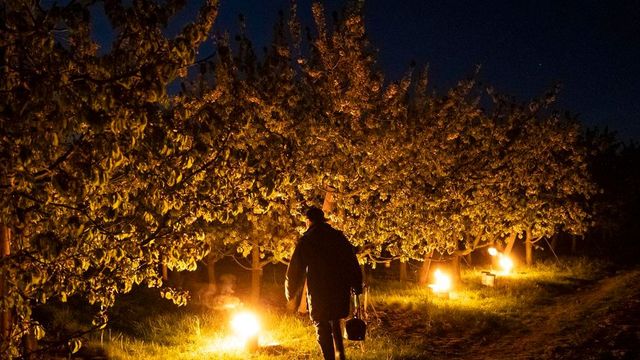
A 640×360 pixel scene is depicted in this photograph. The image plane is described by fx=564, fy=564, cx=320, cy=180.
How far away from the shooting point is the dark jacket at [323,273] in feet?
25.7

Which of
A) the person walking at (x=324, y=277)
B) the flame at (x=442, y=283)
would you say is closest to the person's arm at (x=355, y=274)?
the person walking at (x=324, y=277)

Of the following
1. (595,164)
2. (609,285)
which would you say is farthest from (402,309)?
(595,164)

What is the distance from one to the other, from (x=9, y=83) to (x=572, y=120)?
68.9 ft

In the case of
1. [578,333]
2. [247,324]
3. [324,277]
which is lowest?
[578,333]

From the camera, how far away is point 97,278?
6.34 meters

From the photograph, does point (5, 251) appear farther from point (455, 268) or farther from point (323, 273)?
point (455, 268)

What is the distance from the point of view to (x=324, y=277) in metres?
7.86

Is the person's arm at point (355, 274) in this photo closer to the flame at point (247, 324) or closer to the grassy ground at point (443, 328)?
the grassy ground at point (443, 328)

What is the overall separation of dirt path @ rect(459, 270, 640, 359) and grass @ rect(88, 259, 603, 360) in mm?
549

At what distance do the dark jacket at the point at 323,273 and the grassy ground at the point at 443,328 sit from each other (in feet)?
9.00

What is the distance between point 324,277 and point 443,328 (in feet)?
22.7

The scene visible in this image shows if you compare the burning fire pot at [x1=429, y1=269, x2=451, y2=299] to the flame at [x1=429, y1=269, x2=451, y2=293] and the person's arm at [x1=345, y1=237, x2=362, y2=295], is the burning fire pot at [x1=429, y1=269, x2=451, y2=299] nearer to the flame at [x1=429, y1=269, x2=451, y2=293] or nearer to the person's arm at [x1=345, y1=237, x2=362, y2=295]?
the flame at [x1=429, y1=269, x2=451, y2=293]

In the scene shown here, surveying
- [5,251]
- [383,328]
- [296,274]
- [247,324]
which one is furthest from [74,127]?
[383,328]

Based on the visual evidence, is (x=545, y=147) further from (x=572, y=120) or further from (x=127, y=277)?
(x=127, y=277)
